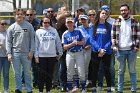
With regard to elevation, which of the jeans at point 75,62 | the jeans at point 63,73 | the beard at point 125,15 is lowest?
the jeans at point 63,73

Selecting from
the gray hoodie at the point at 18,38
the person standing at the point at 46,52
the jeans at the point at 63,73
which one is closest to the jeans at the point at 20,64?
the gray hoodie at the point at 18,38

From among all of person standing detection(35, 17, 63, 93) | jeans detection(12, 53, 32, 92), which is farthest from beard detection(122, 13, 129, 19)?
jeans detection(12, 53, 32, 92)

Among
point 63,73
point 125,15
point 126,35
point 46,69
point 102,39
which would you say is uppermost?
point 125,15

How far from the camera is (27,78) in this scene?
10.7m

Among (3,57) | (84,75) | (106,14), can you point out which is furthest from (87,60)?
(3,57)

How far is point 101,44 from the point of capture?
1069cm

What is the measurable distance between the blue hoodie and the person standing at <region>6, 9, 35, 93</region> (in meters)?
1.54

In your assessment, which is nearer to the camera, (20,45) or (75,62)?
(20,45)

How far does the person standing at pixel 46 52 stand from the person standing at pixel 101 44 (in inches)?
35.6

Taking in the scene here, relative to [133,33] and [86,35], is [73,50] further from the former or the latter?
[133,33]

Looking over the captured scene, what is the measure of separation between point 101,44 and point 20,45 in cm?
200

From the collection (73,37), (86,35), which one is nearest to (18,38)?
(73,37)

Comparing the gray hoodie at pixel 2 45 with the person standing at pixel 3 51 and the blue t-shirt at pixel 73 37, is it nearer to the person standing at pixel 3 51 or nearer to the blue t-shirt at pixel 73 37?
the person standing at pixel 3 51

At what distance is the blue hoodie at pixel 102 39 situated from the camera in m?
10.6
